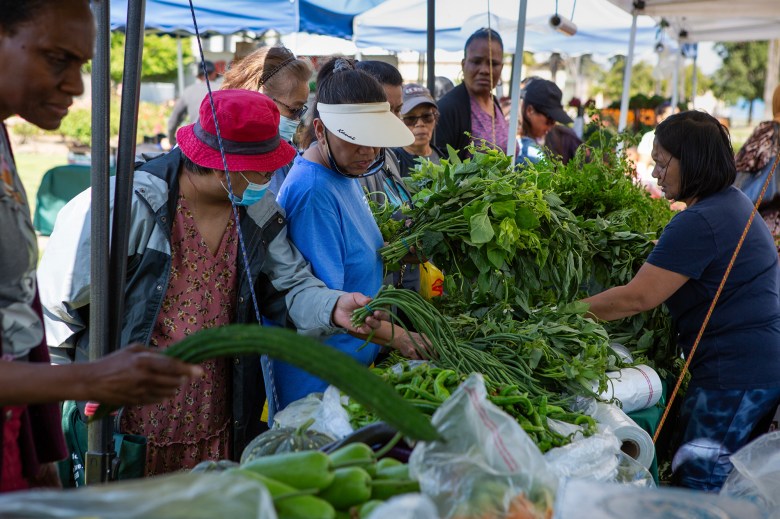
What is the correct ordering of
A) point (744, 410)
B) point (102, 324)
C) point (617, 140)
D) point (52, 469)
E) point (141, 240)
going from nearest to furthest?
point (52, 469)
point (102, 324)
point (141, 240)
point (744, 410)
point (617, 140)

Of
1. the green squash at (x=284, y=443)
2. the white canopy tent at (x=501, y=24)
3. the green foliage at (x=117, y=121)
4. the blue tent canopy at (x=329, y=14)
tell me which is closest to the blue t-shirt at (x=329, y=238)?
the green squash at (x=284, y=443)

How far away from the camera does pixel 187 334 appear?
2.39 m

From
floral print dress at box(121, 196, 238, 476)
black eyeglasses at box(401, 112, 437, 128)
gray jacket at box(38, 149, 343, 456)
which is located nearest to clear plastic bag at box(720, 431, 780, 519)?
gray jacket at box(38, 149, 343, 456)

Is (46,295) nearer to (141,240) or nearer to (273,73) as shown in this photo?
(141,240)

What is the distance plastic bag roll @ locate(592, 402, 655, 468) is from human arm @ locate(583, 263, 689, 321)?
2.01 ft

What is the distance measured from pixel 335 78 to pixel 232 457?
1321 mm

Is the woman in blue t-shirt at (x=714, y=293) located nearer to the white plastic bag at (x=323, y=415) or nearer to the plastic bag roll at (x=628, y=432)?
the plastic bag roll at (x=628, y=432)

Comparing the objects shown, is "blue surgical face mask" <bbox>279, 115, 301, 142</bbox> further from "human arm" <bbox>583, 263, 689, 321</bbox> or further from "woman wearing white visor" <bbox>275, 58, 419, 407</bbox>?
"human arm" <bbox>583, 263, 689, 321</bbox>

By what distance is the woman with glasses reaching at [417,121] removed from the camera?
411 cm

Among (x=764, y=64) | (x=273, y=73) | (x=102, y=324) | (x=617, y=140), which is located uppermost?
(x=764, y=64)

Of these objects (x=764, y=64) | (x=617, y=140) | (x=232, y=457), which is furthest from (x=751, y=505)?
(x=764, y=64)

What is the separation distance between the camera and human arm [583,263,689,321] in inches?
121

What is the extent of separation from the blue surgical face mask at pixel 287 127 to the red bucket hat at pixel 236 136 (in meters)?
1.12

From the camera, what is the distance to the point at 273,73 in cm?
360
